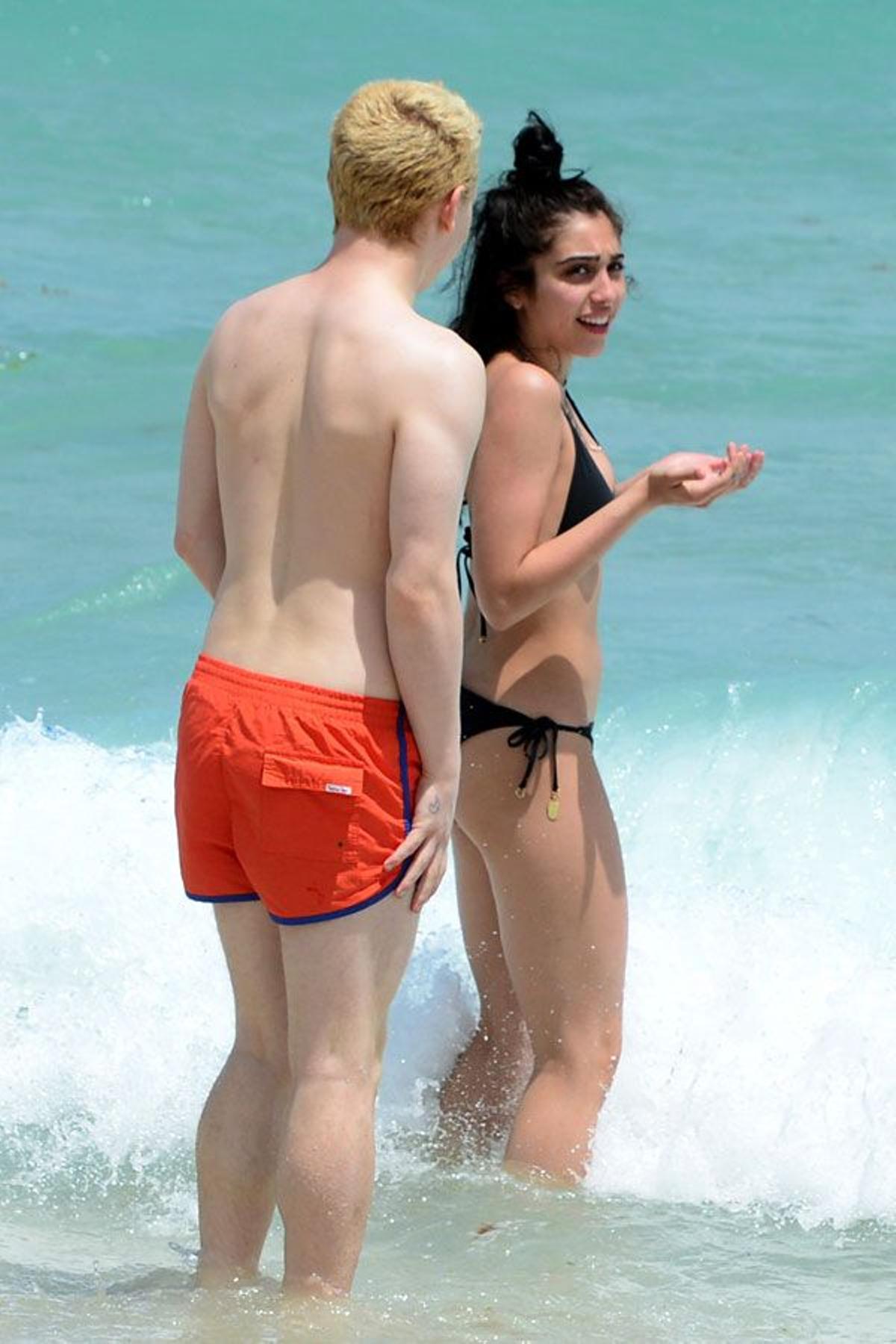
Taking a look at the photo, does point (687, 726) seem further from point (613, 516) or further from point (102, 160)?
point (102, 160)

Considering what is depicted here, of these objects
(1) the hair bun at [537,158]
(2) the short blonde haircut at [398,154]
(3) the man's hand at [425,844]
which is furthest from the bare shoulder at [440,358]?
(1) the hair bun at [537,158]

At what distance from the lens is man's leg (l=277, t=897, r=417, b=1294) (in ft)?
10.6

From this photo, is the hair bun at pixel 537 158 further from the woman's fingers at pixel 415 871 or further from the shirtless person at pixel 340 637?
the woman's fingers at pixel 415 871

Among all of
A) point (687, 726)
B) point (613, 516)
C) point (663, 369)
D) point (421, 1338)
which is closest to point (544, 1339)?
point (421, 1338)

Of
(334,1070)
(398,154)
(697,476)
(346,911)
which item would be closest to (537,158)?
(697,476)

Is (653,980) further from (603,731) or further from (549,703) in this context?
(603,731)

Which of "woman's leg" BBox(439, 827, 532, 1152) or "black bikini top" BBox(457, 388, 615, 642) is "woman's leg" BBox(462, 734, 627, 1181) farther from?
"black bikini top" BBox(457, 388, 615, 642)

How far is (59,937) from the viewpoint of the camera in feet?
17.9

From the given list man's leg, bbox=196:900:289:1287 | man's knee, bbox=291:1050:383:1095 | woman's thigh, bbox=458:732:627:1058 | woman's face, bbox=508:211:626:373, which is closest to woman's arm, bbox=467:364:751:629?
woman's face, bbox=508:211:626:373

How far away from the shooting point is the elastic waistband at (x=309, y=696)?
3205mm

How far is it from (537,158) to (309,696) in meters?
1.34

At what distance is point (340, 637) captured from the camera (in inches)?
127

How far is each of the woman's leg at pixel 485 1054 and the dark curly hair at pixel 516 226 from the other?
1019mm

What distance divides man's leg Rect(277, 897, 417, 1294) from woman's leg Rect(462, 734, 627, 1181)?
0.73m
